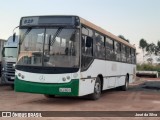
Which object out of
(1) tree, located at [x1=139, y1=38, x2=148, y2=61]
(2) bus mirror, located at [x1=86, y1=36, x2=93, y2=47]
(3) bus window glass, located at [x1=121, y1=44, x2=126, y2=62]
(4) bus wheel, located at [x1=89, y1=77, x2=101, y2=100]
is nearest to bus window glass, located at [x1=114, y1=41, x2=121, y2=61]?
(3) bus window glass, located at [x1=121, y1=44, x2=126, y2=62]

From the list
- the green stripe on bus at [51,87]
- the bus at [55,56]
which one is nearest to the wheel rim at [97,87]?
the bus at [55,56]

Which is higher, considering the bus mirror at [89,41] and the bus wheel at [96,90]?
the bus mirror at [89,41]

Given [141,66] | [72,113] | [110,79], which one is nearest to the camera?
[72,113]

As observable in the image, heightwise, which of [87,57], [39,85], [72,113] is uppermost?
[87,57]

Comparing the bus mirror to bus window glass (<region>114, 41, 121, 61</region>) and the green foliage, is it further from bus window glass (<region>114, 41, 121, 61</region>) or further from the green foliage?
the green foliage

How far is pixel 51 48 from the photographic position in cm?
1175

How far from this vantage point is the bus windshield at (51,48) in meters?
11.6

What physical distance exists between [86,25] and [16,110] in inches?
166

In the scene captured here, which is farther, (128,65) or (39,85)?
(128,65)

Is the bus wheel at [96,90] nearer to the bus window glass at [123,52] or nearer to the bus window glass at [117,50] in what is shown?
the bus window glass at [117,50]

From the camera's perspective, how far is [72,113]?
10102 mm

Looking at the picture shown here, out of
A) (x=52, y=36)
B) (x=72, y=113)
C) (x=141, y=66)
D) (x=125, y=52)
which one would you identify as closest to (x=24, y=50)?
(x=52, y=36)

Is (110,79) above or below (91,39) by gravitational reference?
below

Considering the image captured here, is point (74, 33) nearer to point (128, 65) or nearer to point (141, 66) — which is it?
point (128, 65)
